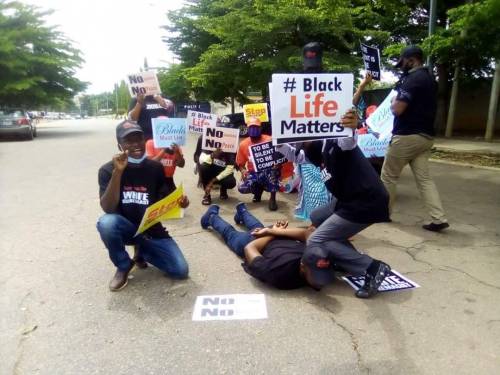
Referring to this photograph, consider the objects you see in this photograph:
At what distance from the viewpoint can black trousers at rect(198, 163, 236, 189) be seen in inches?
259

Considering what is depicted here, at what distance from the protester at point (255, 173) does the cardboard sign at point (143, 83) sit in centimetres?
150

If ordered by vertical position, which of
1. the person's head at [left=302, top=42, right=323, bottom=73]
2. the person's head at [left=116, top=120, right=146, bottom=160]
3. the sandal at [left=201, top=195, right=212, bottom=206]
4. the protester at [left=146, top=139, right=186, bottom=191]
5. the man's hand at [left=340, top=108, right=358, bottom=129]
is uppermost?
the person's head at [left=302, top=42, right=323, bottom=73]

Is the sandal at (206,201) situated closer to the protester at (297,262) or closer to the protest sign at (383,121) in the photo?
the protester at (297,262)

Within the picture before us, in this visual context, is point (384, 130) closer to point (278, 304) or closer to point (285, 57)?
point (278, 304)

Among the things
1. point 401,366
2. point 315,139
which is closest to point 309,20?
point 315,139

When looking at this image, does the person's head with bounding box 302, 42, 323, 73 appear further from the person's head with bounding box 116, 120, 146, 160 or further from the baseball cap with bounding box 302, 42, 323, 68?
the person's head with bounding box 116, 120, 146, 160

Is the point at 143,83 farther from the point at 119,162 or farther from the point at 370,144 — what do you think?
the point at 370,144

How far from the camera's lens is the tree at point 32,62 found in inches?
837

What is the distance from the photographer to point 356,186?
10.7 ft

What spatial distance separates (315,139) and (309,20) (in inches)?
356

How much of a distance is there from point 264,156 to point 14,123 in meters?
16.3

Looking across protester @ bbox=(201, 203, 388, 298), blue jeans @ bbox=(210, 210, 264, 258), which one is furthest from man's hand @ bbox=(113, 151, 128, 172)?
blue jeans @ bbox=(210, 210, 264, 258)

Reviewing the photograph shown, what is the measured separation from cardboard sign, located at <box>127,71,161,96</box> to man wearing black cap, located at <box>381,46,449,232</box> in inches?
120

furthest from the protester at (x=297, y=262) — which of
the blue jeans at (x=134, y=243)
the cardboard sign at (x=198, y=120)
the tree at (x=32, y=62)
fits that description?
the tree at (x=32, y=62)
